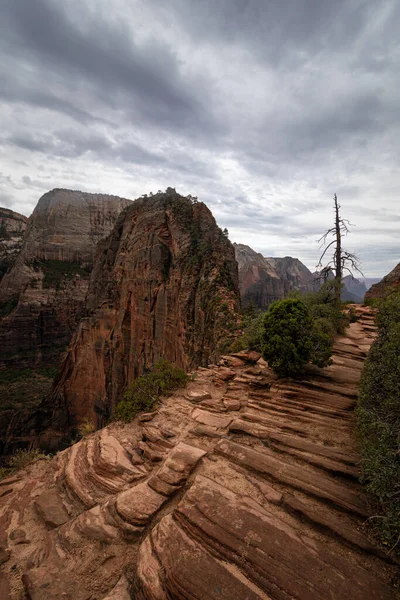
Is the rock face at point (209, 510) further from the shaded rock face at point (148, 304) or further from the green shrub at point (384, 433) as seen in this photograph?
the shaded rock face at point (148, 304)

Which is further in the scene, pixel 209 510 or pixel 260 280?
pixel 260 280

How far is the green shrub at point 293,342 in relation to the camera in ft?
30.8

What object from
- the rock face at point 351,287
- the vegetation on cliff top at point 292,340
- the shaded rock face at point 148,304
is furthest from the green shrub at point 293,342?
the shaded rock face at point 148,304

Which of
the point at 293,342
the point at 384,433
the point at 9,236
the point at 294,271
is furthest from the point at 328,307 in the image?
the point at 294,271

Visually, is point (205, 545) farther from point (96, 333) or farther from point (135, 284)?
point (96, 333)

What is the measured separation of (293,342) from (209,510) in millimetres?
6039

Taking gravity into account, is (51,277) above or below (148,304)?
above

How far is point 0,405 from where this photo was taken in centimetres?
4081

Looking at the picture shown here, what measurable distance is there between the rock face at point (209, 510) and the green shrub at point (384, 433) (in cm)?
62

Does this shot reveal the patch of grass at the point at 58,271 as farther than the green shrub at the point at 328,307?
Yes

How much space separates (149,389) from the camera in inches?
438

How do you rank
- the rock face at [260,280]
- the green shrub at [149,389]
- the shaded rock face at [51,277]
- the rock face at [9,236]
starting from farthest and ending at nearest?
the rock face at [260,280] < the rock face at [9,236] < the shaded rock face at [51,277] < the green shrub at [149,389]

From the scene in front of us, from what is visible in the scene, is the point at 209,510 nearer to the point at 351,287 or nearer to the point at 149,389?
the point at 149,389

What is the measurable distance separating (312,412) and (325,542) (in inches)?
150
